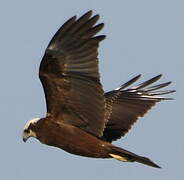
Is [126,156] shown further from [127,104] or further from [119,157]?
[127,104]

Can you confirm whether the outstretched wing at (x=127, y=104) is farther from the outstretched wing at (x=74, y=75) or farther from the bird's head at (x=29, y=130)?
the bird's head at (x=29, y=130)

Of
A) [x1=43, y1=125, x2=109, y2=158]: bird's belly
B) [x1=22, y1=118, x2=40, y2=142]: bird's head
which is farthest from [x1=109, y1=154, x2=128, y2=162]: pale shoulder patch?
[x1=22, y1=118, x2=40, y2=142]: bird's head

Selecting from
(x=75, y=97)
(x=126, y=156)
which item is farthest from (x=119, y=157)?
(x=75, y=97)

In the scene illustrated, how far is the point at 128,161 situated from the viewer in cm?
1306

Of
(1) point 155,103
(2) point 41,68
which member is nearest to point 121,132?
(1) point 155,103

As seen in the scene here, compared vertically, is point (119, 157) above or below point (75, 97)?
below

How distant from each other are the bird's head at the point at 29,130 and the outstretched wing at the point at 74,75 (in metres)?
0.32

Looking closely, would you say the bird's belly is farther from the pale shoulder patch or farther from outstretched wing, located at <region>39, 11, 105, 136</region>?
outstretched wing, located at <region>39, 11, 105, 136</region>

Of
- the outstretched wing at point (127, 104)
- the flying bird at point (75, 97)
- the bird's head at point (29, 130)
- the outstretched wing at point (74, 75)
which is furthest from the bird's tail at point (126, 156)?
the bird's head at point (29, 130)

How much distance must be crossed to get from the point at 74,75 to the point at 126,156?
1.46m

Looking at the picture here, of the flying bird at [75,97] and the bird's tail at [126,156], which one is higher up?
the flying bird at [75,97]

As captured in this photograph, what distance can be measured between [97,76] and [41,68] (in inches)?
33.4

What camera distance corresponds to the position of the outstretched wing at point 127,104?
14438 millimetres

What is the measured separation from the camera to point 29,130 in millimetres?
13383
